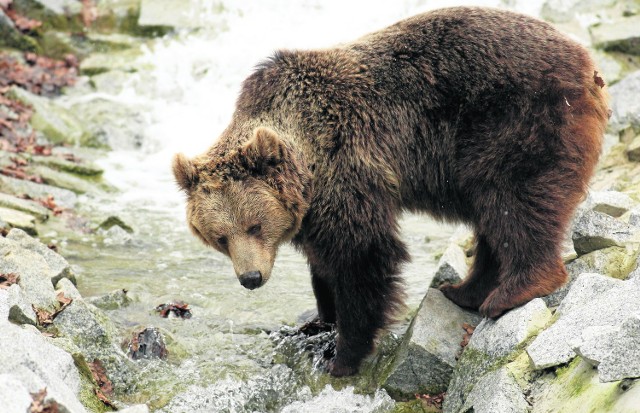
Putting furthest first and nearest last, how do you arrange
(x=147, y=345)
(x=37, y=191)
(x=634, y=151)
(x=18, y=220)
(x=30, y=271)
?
(x=37, y=191)
(x=18, y=220)
(x=634, y=151)
(x=30, y=271)
(x=147, y=345)

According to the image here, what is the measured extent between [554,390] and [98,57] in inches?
481

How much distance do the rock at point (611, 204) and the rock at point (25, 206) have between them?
19.6 feet

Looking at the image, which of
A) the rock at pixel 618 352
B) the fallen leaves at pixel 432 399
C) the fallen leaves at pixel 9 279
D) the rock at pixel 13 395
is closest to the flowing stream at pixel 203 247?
the fallen leaves at pixel 432 399

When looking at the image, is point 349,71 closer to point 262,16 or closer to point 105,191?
point 105,191

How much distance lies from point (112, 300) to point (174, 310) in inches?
21.2

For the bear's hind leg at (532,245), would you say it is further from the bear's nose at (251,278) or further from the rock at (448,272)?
the bear's nose at (251,278)

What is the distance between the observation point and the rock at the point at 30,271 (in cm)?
598

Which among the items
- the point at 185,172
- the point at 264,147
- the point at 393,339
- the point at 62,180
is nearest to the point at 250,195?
the point at 264,147

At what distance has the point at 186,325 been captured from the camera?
683 centimetres

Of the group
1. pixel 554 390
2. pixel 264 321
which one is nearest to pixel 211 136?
pixel 264 321

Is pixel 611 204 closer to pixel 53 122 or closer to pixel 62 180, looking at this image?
pixel 62 180

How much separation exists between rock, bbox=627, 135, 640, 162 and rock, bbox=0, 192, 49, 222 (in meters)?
6.43

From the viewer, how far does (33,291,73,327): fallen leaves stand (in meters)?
5.71

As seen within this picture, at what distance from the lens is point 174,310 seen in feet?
23.1
